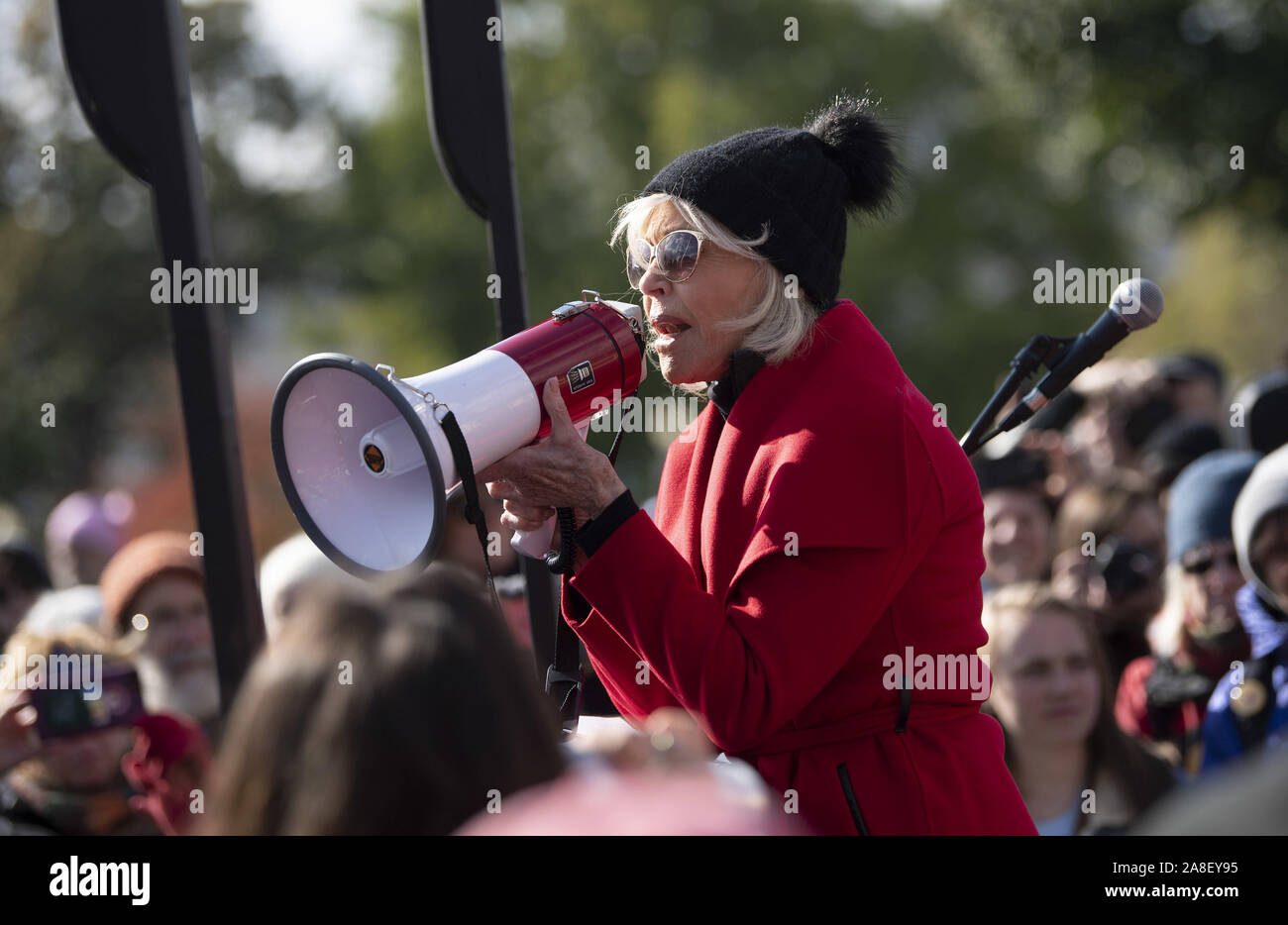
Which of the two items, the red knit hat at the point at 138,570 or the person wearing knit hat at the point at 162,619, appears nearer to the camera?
the person wearing knit hat at the point at 162,619

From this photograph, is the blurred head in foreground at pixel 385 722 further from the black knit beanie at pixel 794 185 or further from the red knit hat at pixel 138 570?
the red knit hat at pixel 138 570

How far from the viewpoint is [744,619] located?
7.53 feet

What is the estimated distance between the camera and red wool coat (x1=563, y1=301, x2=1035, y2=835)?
227 cm

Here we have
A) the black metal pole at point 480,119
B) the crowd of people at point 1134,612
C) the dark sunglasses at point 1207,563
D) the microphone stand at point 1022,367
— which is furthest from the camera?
the dark sunglasses at point 1207,563

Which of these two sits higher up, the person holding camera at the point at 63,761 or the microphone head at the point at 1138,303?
the microphone head at the point at 1138,303

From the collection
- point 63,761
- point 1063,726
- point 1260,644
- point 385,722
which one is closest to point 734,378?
point 385,722

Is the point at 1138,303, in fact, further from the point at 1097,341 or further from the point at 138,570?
the point at 138,570

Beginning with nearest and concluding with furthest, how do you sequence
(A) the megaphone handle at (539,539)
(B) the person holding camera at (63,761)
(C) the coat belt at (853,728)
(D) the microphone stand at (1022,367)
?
1. (C) the coat belt at (853,728)
2. (A) the megaphone handle at (539,539)
3. (D) the microphone stand at (1022,367)
4. (B) the person holding camera at (63,761)

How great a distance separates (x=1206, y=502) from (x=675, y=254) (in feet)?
9.04

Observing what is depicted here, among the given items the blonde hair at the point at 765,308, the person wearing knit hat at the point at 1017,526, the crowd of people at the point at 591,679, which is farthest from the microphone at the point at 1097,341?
the person wearing knit hat at the point at 1017,526

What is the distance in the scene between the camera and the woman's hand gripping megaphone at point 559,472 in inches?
95.0

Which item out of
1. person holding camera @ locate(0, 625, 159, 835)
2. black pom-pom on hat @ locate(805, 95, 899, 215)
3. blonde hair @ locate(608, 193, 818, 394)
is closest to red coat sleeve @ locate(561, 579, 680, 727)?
blonde hair @ locate(608, 193, 818, 394)
